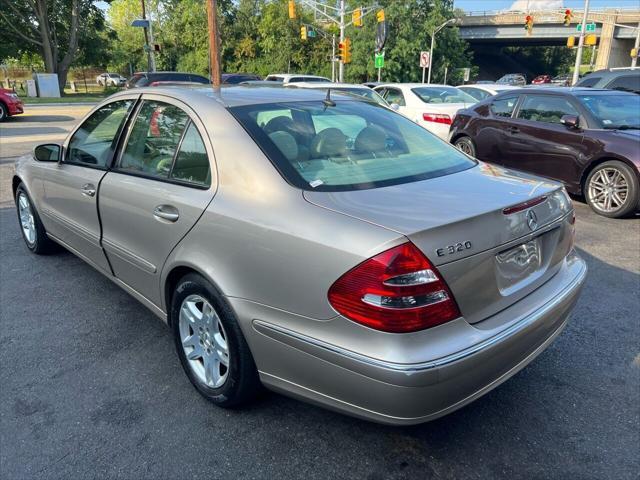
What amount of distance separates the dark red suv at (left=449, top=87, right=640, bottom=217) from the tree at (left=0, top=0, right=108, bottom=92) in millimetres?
33674

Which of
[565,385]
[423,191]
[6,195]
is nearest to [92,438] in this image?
[423,191]

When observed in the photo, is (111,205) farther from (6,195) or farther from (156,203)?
(6,195)

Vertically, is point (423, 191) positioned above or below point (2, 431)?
above

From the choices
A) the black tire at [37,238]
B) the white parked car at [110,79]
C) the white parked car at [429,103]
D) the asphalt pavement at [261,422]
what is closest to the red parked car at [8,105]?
the white parked car at [429,103]

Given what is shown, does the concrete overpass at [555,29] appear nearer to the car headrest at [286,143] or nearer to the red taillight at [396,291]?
the car headrest at [286,143]

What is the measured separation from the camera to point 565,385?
2.89 meters

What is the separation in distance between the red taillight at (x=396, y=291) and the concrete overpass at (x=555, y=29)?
5908 centimetres

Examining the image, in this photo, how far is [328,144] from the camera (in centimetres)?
271

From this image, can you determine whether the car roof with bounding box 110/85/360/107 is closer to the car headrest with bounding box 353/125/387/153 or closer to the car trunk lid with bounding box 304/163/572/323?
the car headrest with bounding box 353/125/387/153

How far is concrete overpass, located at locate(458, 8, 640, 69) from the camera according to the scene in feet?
178

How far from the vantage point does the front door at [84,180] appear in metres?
3.41

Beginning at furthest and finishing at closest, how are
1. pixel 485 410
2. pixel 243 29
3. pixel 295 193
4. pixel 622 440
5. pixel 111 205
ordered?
1. pixel 243 29
2. pixel 111 205
3. pixel 485 410
4. pixel 622 440
5. pixel 295 193

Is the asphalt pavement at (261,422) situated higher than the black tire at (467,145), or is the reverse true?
the black tire at (467,145)

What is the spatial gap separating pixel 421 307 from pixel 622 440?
139cm
